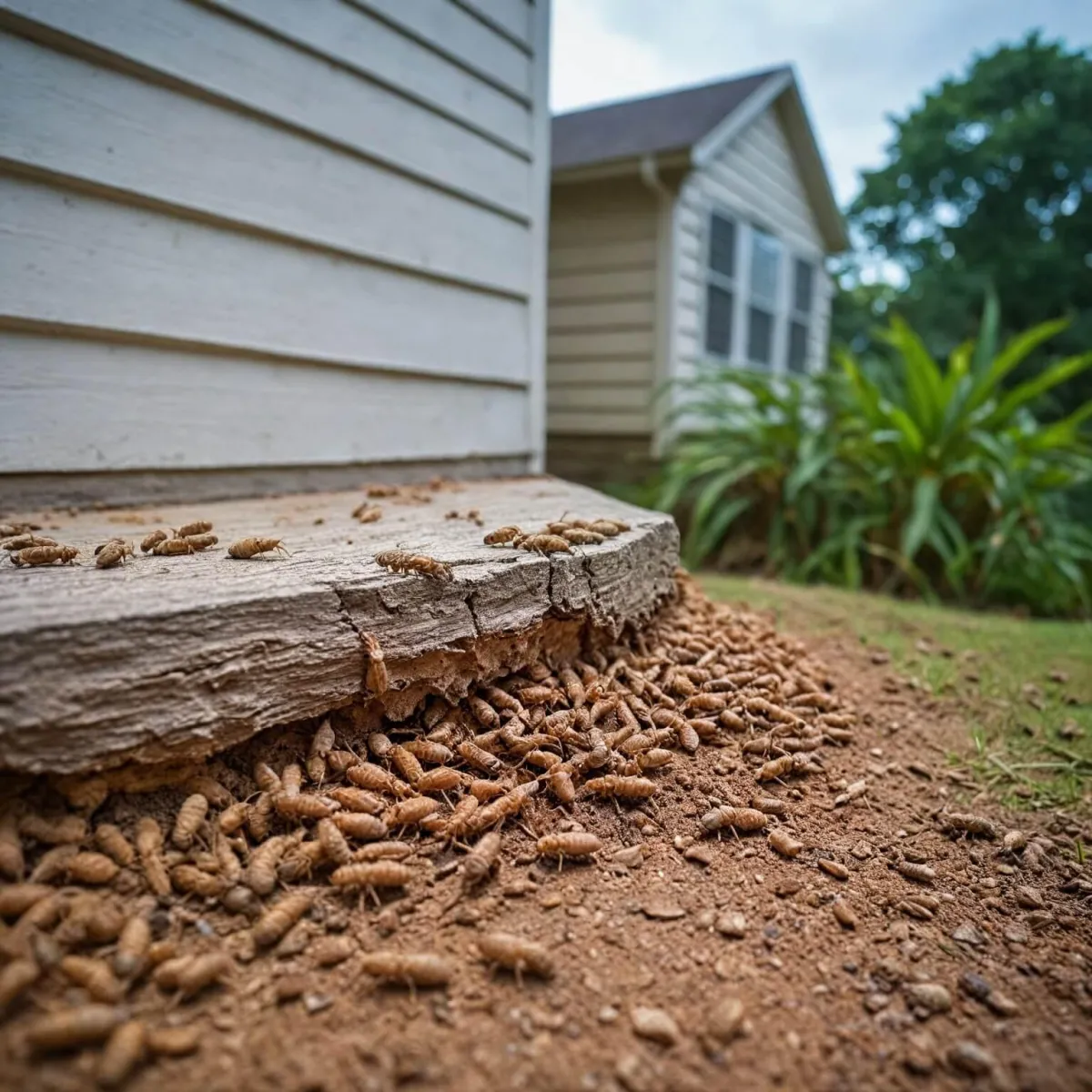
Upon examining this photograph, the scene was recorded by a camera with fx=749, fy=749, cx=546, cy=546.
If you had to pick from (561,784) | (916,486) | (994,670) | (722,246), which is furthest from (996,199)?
(561,784)

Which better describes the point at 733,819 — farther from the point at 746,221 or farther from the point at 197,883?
the point at 746,221

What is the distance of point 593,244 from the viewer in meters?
6.44

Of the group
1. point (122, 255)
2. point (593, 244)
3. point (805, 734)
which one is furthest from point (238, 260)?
point (593, 244)

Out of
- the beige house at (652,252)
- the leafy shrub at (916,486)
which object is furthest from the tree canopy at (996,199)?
the leafy shrub at (916,486)

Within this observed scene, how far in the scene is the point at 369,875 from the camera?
1147 millimetres

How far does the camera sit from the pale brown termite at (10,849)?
1.04 m

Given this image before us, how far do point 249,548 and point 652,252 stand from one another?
18.0ft

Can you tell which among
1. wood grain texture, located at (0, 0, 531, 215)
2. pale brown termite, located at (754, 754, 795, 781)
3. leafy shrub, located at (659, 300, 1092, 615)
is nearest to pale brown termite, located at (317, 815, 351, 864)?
pale brown termite, located at (754, 754, 795, 781)

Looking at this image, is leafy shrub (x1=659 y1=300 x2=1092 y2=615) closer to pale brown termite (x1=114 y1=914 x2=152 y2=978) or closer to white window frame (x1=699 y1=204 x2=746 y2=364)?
white window frame (x1=699 y1=204 x2=746 y2=364)

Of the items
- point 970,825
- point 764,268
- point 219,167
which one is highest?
point 764,268

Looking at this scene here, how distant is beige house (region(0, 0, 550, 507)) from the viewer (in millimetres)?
1912

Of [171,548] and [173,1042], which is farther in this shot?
[171,548]

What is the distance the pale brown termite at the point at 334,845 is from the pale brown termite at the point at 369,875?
1.0 inches

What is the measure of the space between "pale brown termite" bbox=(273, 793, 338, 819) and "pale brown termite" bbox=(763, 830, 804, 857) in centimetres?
81
